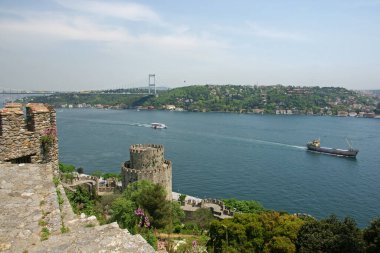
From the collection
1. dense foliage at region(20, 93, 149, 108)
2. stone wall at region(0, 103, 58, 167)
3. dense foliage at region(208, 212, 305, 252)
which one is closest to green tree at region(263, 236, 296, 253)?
dense foliage at region(208, 212, 305, 252)

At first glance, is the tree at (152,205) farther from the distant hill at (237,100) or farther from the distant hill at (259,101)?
the distant hill at (259,101)

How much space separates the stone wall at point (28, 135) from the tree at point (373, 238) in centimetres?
1380

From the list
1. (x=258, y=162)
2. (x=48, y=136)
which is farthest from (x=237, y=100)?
(x=48, y=136)

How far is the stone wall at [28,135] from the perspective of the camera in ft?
22.0

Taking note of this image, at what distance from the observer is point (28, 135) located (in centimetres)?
708

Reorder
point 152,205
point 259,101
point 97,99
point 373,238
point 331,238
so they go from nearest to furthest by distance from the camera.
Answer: point 331,238
point 373,238
point 152,205
point 259,101
point 97,99

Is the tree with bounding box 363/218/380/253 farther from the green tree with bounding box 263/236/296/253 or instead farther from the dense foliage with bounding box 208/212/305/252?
the green tree with bounding box 263/236/296/253

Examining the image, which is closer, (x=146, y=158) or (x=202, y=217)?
(x=146, y=158)

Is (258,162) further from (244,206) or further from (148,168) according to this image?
(148,168)

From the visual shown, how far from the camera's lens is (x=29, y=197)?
4.85 m

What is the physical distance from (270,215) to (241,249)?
3303mm

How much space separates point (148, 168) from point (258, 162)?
34.6 meters

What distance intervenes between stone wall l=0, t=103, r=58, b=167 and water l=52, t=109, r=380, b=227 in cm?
3152

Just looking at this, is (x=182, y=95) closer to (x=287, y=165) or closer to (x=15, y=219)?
(x=287, y=165)
